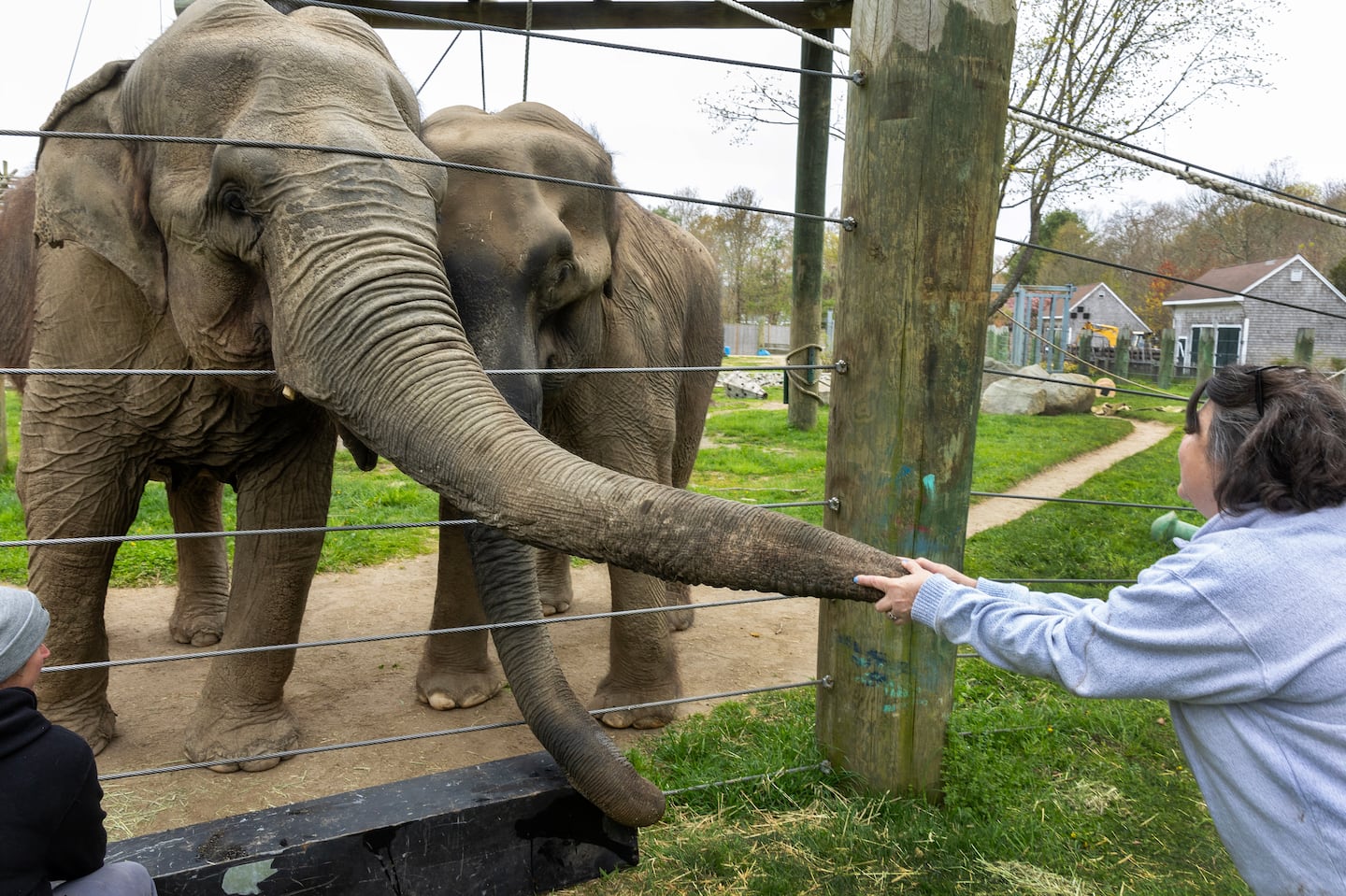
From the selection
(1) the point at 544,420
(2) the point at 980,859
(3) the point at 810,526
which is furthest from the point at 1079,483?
(3) the point at 810,526

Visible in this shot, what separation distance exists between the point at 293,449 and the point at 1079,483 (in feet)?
31.0

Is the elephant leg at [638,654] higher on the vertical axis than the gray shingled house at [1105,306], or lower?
lower

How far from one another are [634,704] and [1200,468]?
2.98 m

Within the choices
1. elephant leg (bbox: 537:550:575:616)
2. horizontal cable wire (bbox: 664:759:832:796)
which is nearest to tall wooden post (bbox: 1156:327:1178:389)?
elephant leg (bbox: 537:550:575:616)

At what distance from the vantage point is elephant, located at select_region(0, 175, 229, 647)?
4613 millimetres

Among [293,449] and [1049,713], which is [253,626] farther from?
[1049,713]

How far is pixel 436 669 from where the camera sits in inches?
188

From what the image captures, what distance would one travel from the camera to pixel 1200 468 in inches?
79.0

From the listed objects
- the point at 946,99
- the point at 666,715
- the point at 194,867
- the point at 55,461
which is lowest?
the point at 666,715

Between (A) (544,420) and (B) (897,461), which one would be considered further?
(A) (544,420)

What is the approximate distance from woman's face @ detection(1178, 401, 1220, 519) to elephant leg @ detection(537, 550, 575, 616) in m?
4.60

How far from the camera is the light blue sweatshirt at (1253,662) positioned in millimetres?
1780

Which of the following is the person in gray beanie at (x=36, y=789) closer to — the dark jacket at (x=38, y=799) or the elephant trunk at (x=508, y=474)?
the dark jacket at (x=38, y=799)

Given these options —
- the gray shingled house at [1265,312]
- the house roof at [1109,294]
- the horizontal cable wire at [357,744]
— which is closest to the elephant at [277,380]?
the horizontal cable wire at [357,744]
